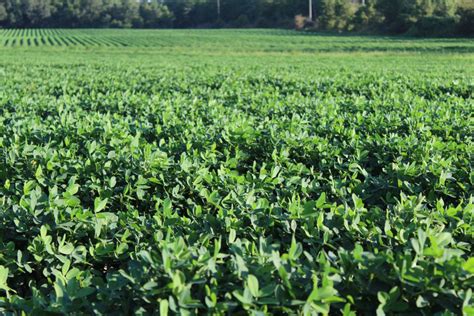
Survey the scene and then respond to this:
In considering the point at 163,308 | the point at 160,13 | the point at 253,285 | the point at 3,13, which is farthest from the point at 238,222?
the point at 3,13

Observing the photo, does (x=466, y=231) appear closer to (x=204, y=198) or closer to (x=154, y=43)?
(x=204, y=198)

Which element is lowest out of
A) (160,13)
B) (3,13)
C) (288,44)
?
(288,44)

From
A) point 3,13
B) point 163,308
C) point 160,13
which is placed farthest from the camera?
point 160,13

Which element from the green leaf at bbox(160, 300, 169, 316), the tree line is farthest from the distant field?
the green leaf at bbox(160, 300, 169, 316)

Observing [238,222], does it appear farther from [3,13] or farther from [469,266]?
[3,13]

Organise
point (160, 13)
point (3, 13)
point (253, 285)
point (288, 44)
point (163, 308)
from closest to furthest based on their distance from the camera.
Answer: point (163, 308) → point (253, 285) → point (288, 44) → point (3, 13) → point (160, 13)

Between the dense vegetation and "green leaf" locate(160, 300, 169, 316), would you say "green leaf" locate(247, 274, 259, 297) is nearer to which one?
the dense vegetation

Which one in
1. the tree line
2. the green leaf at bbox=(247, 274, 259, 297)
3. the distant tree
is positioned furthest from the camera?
the distant tree

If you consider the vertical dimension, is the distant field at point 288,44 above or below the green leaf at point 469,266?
above

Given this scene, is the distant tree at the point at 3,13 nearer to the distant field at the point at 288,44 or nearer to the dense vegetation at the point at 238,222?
the distant field at the point at 288,44

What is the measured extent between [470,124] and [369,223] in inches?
135

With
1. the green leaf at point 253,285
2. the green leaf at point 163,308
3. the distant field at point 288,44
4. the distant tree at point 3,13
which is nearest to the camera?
the green leaf at point 163,308

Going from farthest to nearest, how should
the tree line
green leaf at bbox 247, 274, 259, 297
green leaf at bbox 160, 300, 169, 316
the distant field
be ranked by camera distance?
the tree line < the distant field < green leaf at bbox 247, 274, 259, 297 < green leaf at bbox 160, 300, 169, 316

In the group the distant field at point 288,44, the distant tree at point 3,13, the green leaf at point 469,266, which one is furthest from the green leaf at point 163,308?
the distant tree at point 3,13
